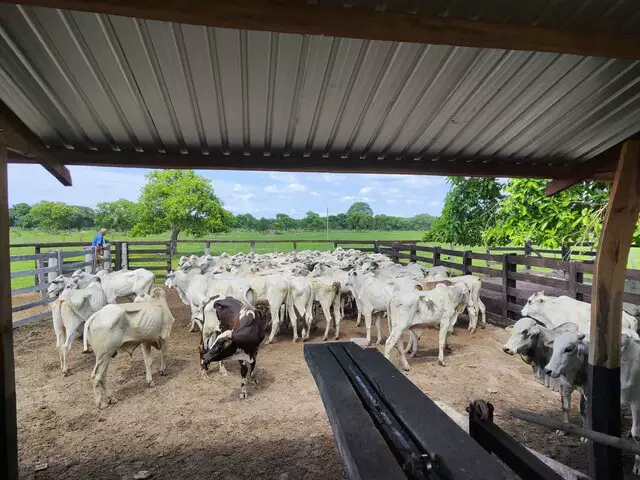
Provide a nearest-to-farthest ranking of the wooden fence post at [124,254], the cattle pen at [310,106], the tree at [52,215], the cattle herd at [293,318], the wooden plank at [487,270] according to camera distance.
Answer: the cattle pen at [310,106]
the cattle herd at [293,318]
the wooden plank at [487,270]
the wooden fence post at [124,254]
the tree at [52,215]

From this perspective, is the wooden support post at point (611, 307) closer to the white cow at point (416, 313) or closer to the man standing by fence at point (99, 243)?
the white cow at point (416, 313)

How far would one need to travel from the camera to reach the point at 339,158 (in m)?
4.03

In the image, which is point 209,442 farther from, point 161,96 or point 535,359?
point 535,359

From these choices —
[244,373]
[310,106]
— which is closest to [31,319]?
[244,373]

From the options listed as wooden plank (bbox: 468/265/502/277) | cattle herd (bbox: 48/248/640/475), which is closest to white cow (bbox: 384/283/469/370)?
cattle herd (bbox: 48/248/640/475)

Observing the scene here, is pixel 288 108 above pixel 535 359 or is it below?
above

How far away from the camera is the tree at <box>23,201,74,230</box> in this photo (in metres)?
21.1

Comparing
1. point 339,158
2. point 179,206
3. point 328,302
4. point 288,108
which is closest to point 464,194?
point 328,302

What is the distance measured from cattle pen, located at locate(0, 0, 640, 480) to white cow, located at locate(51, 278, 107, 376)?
58.6 inches

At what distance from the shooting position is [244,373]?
5.41m

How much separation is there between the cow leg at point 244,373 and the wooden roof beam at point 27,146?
126 inches

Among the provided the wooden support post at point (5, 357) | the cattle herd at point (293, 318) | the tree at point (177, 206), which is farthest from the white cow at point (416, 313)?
the tree at point (177, 206)

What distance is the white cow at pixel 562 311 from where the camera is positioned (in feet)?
18.1

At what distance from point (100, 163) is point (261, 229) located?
2062 centimetres
